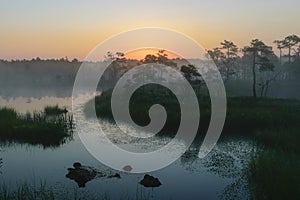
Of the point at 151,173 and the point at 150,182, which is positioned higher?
the point at 150,182

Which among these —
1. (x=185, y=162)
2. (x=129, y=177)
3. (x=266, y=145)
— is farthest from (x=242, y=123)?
(x=129, y=177)

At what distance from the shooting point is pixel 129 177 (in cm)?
1579

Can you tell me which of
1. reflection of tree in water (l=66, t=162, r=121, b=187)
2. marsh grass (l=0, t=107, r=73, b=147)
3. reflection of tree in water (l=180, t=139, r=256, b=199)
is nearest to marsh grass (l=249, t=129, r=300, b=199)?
reflection of tree in water (l=180, t=139, r=256, b=199)

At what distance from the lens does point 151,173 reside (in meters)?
16.7

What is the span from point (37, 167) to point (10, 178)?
2040 mm

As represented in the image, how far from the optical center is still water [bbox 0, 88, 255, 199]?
14.0 meters

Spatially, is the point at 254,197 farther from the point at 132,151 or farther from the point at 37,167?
the point at 37,167

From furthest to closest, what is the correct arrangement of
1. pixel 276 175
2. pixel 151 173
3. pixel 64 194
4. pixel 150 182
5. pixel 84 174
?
pixel 151 173
pixel 84 174
pixel 150 182
pixel 64 194
pixel 276 175

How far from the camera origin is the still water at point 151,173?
1403cm

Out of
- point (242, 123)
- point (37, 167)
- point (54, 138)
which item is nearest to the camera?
point (37, 167)

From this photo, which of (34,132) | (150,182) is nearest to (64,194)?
(150,182)

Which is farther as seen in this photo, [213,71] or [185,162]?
[213,71]

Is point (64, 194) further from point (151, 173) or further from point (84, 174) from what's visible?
point (151, 173)

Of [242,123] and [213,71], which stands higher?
[213,71]
